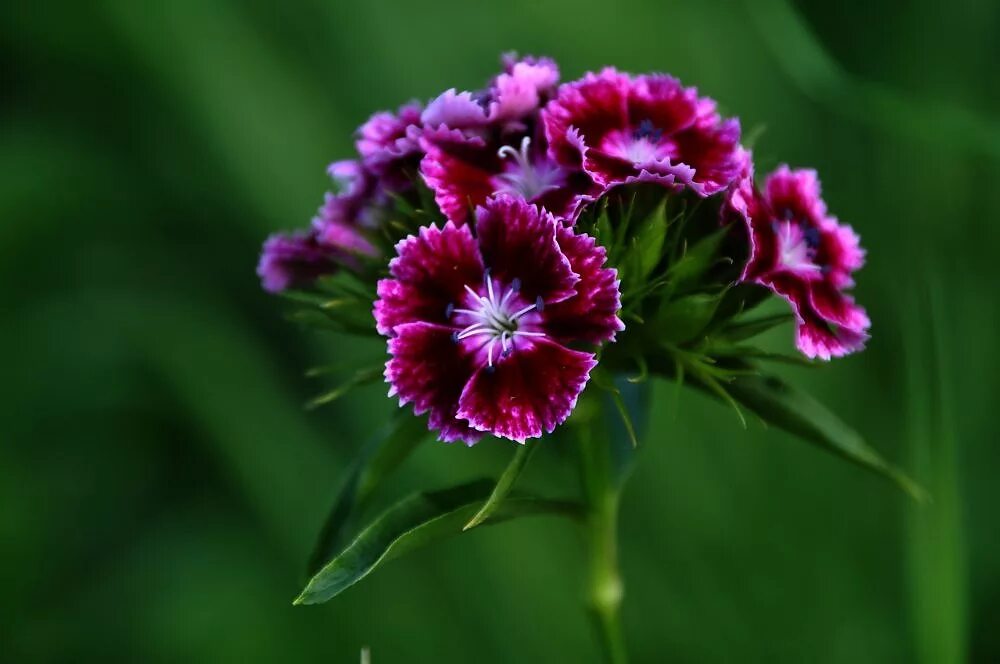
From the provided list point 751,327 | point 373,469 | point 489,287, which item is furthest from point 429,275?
point 751,327

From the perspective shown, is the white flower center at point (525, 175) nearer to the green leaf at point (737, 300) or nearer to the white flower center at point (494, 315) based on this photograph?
the white flower center at point (494, 315)

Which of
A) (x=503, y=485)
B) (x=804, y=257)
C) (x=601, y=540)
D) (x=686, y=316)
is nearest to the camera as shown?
(x=503, y=485)

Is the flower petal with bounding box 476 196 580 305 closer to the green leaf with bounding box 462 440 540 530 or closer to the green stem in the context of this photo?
the green leaf with bounding box 462 440 540 530

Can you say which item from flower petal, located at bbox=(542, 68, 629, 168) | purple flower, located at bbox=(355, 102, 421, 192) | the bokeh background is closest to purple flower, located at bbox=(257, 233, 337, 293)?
purple flower, located at bbox=(355, 102, 421, 192)

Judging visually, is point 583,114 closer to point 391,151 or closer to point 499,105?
point 499,105

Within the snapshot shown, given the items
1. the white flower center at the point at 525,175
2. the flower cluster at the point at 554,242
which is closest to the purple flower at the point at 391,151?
the flower cluster at the point at 554,242

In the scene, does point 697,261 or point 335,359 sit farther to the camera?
point 335,359
